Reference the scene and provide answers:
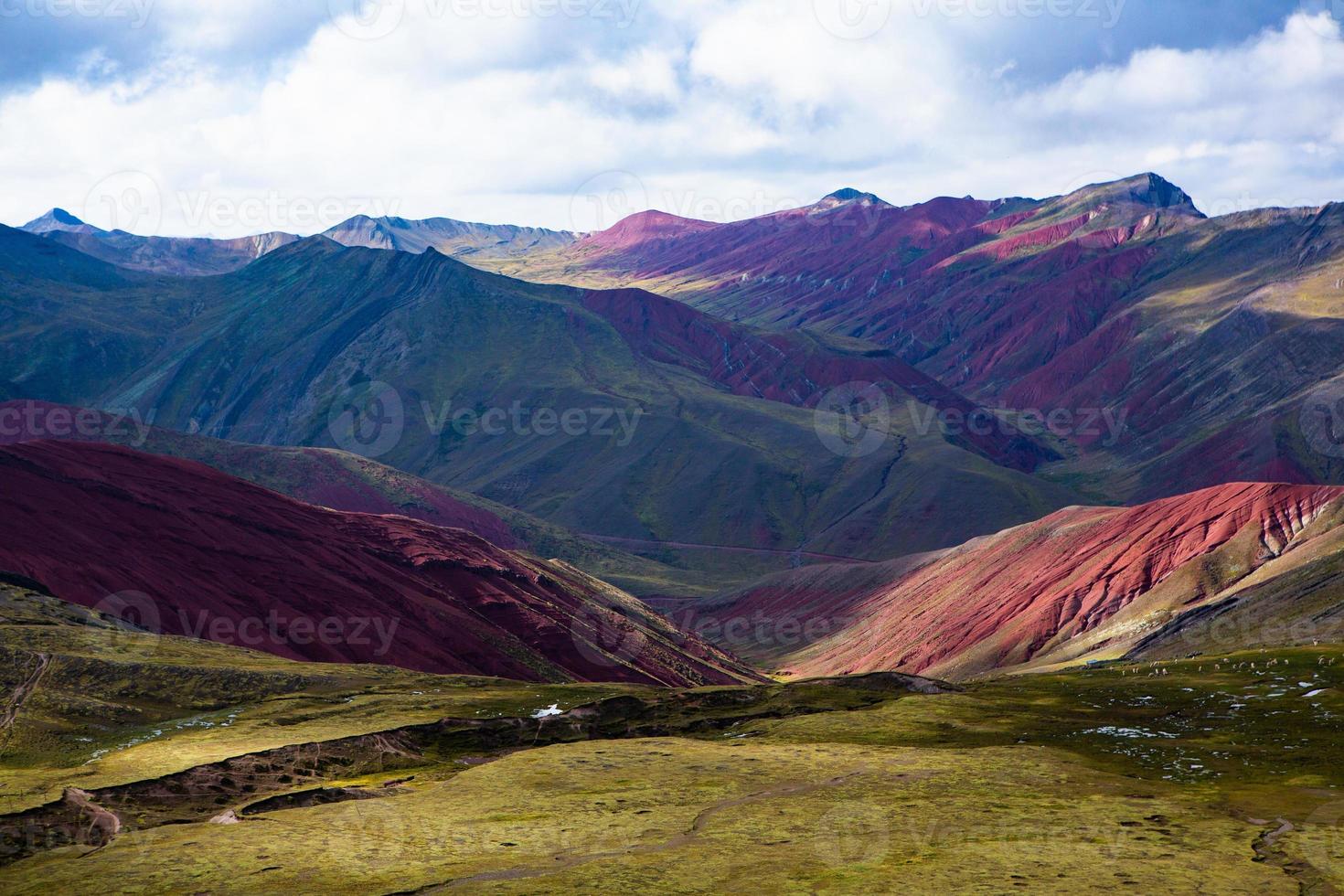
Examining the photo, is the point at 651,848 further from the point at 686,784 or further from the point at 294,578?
the point at 294,578

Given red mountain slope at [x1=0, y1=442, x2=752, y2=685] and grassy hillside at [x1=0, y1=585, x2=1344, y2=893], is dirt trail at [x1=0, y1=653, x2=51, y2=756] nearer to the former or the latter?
grassy hillside at [x1=0, y1=585, x2=1344, y2=893]

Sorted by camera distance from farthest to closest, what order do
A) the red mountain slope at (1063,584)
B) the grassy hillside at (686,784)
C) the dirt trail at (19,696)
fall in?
the red mountain slope at (1063,584) < the dirt trail at (19,696) < the grassy hillside at (686,784)

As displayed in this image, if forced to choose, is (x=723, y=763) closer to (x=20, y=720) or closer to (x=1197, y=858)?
(x=1197, y=858)

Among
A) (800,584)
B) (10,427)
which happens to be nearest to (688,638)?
(800,584)

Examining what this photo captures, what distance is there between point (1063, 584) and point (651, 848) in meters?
106

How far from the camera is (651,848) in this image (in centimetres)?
4784

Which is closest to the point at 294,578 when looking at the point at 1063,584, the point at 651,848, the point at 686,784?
the point at 686,784

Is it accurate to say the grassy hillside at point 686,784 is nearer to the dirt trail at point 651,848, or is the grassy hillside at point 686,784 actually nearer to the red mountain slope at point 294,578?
the dirt trail at point 651,848

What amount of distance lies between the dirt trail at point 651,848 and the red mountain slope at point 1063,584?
244ft

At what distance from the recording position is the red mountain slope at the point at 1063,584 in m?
129

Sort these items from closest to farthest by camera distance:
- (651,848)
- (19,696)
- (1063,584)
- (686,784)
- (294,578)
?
1. (651,848)
2. (686,784)
3. (19,696)
4. (294,578)
5. (1063,584)

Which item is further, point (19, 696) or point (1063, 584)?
point (1063, 584)

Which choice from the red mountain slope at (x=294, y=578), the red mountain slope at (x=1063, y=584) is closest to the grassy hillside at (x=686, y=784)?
the red mountain slope at (x=294, y=578)

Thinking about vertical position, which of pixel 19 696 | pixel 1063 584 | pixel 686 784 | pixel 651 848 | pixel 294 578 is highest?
pixel 294 578
